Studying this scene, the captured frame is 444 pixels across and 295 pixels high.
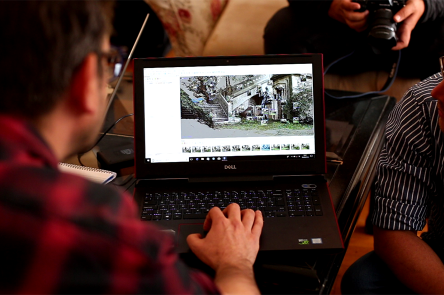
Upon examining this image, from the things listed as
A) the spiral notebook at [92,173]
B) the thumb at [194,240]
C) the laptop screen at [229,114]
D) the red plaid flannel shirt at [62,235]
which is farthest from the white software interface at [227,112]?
the red plaid flannel shirt at [62,235]

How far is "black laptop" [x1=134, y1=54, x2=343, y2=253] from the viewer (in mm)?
1013

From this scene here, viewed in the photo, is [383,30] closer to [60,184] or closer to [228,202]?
[228,202]

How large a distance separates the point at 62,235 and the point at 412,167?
31.3 inches

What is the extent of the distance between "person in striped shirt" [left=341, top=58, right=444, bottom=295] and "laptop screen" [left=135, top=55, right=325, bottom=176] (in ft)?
0.52

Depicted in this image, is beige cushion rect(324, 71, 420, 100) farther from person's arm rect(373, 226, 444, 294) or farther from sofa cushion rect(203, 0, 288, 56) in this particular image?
person's arm rect(373, 226, 444, 294)

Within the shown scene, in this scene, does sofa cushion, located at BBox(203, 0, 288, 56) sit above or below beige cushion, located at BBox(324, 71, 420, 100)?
above

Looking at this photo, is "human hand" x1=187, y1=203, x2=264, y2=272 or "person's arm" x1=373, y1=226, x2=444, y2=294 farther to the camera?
"person's arm" x1=373, y1=226, x2=444, y2=294

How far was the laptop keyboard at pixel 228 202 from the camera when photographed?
3.01 ft

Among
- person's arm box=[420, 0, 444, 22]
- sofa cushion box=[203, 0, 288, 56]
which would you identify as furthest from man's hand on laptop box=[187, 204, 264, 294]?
sofa cushion box=[203, 0, 288, 56]

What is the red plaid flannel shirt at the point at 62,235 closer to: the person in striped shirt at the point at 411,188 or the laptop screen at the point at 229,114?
the laptop screen at the point at 229,114

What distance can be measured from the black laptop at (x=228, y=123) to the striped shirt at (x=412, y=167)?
15cm

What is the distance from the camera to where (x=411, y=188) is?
3.23ft

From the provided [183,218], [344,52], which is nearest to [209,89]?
[183,218]

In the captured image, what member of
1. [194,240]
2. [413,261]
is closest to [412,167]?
Answer: [413,261]
